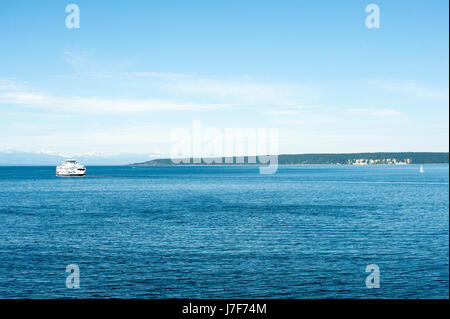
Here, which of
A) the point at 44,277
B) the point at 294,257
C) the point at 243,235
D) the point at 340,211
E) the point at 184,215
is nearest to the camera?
the point at 44,277

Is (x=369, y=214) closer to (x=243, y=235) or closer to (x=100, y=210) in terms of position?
(x=243, y=235)

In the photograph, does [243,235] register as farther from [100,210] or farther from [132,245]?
[100,210]

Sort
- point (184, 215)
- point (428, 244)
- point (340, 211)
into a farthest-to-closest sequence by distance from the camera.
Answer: point (340, 211) → point (184, 215) → point (428, 244)

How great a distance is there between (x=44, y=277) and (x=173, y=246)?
14110 millimetres

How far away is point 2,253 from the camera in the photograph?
131ft

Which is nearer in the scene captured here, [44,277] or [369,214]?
[44,277]

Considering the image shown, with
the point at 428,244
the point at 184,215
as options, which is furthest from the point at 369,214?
the point at 184,215
